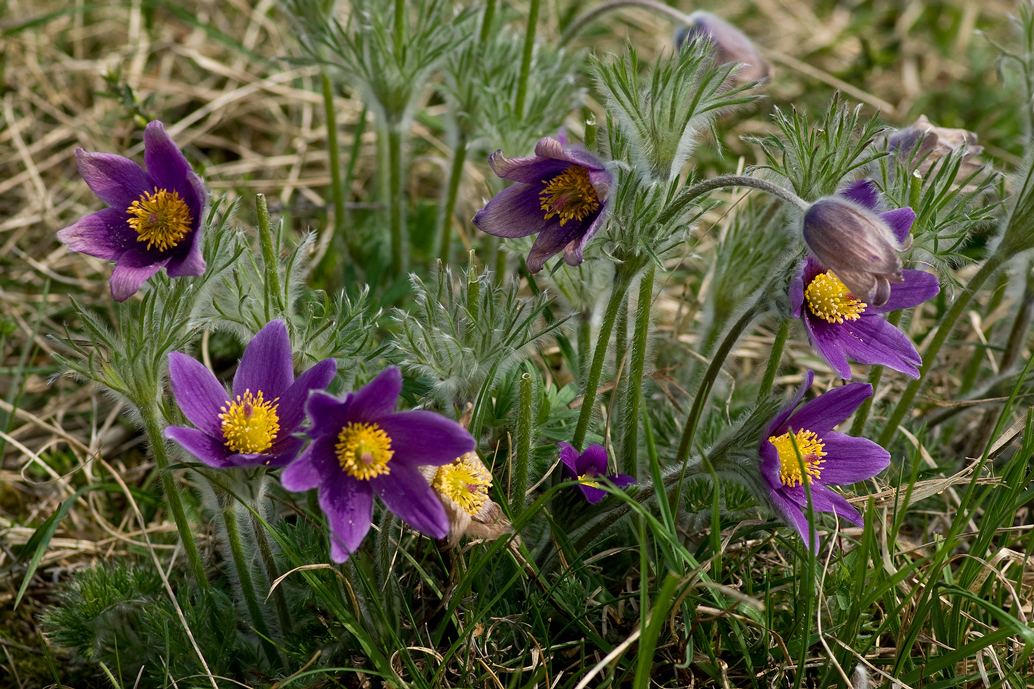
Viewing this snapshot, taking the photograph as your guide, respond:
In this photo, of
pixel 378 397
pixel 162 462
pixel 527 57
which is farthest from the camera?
pixel 527 57

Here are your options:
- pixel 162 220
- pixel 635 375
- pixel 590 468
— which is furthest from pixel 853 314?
pixel 162 220

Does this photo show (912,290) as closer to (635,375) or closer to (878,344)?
(878,344)

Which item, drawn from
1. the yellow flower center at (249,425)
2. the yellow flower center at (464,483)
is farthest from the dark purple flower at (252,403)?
the yellow flower center at (464,483)

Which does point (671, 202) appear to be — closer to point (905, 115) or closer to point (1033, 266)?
point (1033, 266)

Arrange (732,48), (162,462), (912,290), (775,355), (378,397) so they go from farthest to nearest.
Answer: (732,48) < (775,355) < (912,290) < (162,462) < (378,397)

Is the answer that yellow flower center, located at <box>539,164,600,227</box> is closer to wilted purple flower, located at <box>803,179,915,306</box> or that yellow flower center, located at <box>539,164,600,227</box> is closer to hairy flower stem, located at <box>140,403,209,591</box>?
wilted purple flower, located at <box>803,179,915,306</box>

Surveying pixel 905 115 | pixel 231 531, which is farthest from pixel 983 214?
pixel 905 115

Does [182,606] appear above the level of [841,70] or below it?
below
